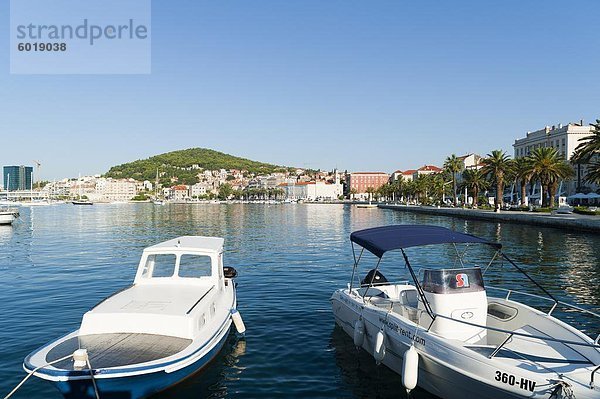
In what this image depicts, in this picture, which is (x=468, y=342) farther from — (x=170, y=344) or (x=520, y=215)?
(x=520, y=215)

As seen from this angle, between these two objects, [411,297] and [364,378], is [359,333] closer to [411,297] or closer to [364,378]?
[364,378]

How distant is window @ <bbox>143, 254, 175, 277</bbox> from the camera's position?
13384 mm

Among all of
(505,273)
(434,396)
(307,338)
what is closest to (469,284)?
(434,396)

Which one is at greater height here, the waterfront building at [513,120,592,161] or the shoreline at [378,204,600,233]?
the waterfront building at [513,120,592,161]

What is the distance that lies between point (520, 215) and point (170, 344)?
67.1m

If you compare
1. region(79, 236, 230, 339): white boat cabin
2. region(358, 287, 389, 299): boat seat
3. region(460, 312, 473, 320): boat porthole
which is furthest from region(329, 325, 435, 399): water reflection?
region(79, 236, 230, 339): white boat cabin

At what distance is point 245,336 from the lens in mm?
14656

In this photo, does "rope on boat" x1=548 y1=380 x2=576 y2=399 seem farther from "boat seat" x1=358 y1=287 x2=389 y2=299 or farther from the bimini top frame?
"boat seat" x1=358 y1=287 x2=389 y2=299

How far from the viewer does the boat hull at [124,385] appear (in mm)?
7980

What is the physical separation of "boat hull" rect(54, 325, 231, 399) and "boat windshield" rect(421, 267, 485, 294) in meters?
5.69

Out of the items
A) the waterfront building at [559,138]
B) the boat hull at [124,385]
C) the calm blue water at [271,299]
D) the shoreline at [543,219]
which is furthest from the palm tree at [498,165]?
the boat hull at [124,385]

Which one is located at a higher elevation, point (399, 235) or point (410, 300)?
point (399, 235)

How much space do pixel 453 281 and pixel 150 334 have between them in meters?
Answer: 6.75

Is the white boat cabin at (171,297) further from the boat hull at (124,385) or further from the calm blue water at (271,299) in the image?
the calm blue water at (271,299)
